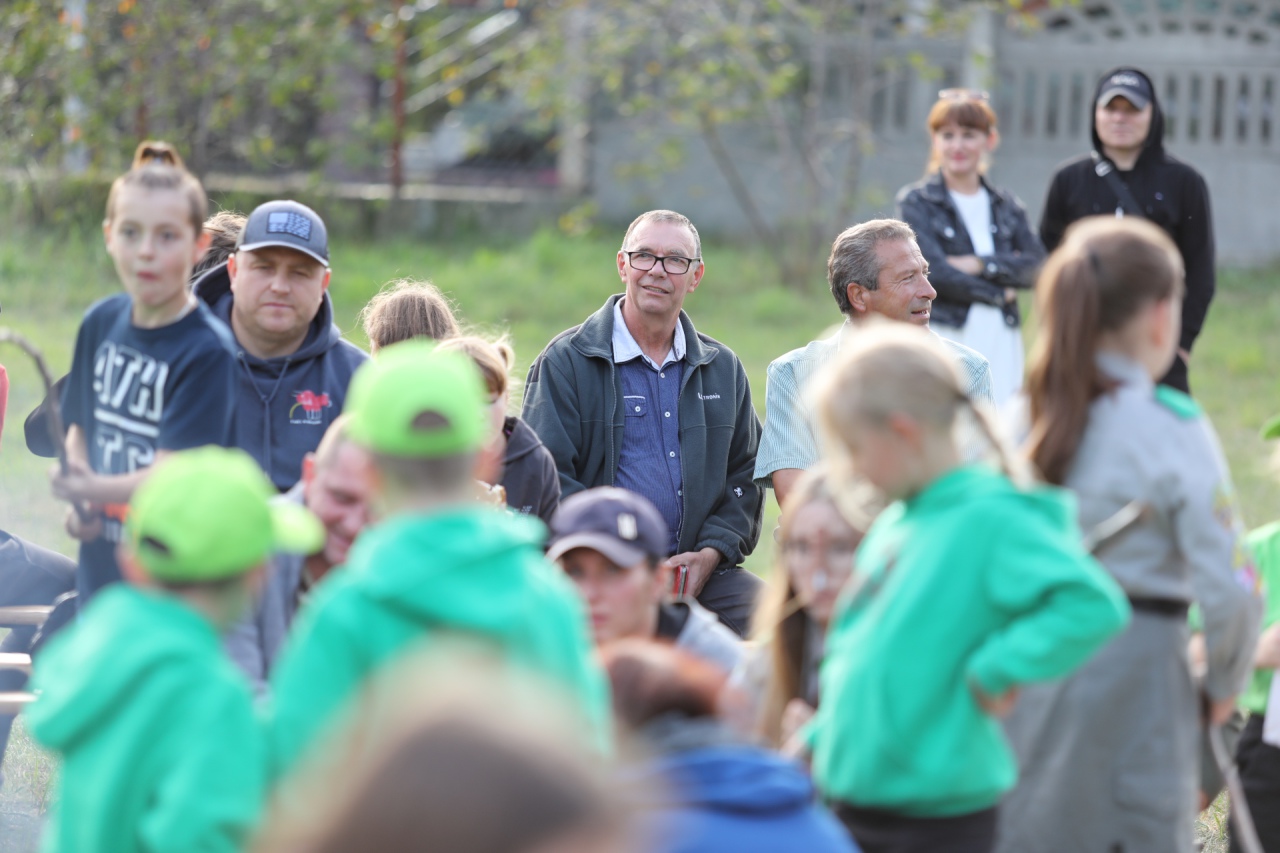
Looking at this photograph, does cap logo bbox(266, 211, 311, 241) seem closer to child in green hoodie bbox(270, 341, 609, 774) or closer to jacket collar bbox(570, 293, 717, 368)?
jacket collar bbox(570, 293, 717, 368)

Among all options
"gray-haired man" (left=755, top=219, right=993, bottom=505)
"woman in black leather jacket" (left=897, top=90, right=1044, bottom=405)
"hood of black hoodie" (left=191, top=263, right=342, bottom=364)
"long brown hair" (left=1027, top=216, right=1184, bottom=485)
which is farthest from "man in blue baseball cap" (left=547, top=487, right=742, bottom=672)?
"woman in black leather jacket" (left=897, top=90, right=1044, bottom=405)

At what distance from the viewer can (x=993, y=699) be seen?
2482 millimetres

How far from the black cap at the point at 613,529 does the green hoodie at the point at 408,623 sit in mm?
666

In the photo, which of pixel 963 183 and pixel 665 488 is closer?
pixel 665 488

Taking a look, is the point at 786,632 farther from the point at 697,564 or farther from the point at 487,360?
the point at 697,564

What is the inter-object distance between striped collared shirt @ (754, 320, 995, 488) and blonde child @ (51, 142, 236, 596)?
1.89 metres

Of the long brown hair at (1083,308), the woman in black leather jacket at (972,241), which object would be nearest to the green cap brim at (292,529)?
the long brown hair at (1083,308)

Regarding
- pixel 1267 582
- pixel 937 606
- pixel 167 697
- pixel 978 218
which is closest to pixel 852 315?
pixel 1267 582

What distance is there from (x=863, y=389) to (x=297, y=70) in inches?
467

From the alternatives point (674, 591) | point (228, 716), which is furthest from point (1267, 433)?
point (228, 716)

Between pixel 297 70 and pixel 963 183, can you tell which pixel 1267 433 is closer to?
pixel 963 183

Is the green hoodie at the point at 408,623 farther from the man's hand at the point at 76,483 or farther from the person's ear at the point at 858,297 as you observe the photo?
the person's ear at the point at 858,297

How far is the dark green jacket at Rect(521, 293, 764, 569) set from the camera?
4785 millimetres

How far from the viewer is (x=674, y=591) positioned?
15.5ft
